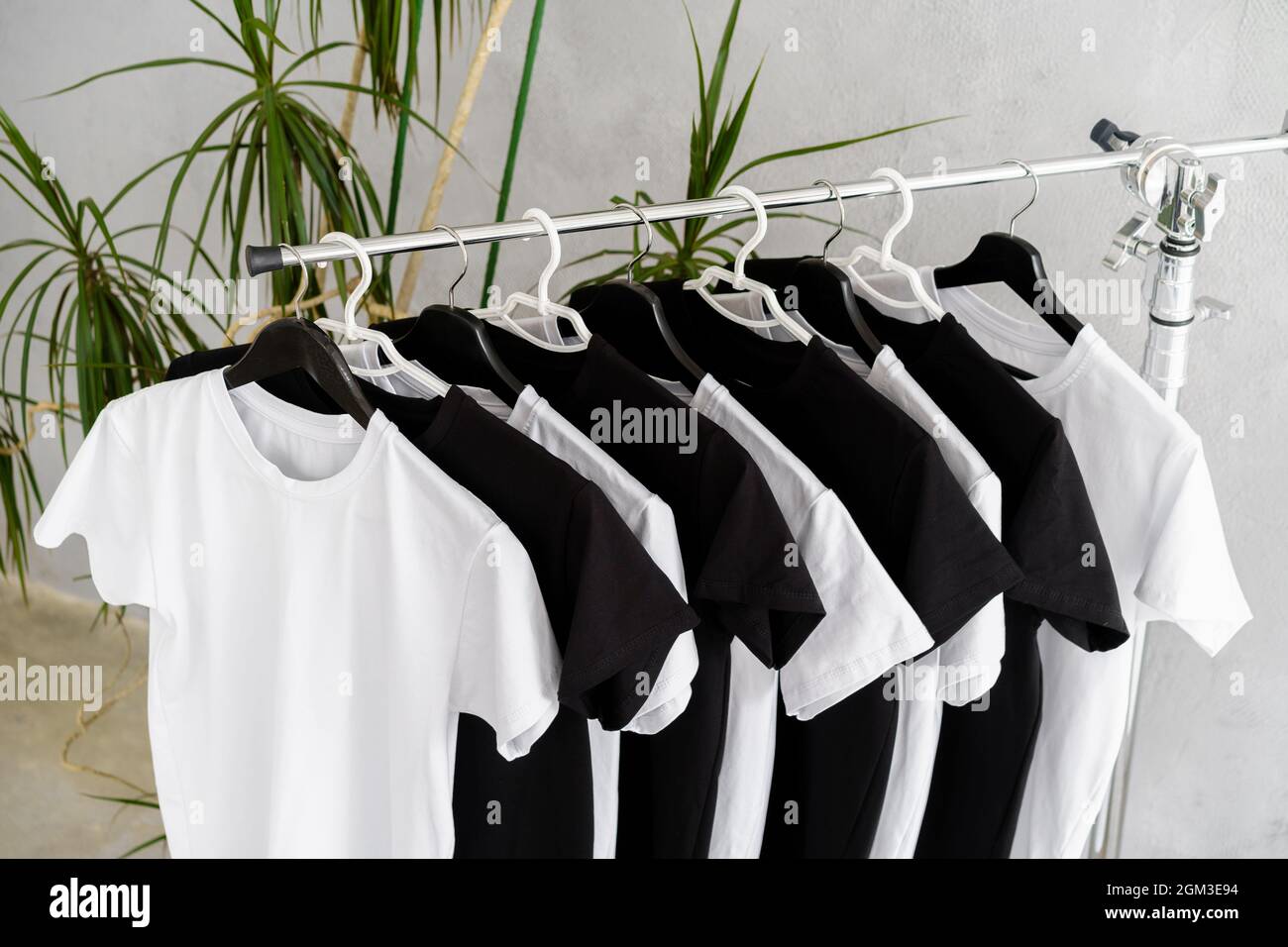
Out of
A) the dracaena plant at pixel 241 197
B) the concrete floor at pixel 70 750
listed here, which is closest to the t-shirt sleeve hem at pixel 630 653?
the dracaena plant at pixel 241 197

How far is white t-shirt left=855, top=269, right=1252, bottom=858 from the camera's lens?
1309mm

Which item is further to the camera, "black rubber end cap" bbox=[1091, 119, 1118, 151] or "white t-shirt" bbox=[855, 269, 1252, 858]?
"black rubber end cap" bbox=[1091, 119, 1118, 151]

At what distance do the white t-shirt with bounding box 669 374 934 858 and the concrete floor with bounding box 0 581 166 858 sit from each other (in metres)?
2.03

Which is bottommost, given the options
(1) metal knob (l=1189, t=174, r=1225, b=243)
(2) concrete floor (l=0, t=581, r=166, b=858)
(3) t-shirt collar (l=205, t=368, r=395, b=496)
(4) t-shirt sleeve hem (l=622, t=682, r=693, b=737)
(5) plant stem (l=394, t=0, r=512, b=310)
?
(2) concrete floor (l=0, t=581, r=166, b=858)

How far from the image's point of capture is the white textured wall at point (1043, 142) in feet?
6.49

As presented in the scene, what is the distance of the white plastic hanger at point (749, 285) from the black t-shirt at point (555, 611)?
0.35m

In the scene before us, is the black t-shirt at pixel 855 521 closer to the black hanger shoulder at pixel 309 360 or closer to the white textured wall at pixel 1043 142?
the black hanger shoulder at pixel 309 360

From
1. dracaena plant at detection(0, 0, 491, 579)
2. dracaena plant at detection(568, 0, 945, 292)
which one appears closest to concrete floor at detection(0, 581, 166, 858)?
dracaena plant at detection(0, 0, 491, 579)

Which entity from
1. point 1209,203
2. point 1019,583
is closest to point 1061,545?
point 1019,583

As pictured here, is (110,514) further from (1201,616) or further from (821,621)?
(1201,616)

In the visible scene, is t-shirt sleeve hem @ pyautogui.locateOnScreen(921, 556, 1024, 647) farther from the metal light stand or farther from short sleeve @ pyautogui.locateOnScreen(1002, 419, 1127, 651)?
the metal light stand

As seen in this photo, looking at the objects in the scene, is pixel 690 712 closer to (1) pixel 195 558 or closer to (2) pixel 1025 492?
(2) pixel 1025 492

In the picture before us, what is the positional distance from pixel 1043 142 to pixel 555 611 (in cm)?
136

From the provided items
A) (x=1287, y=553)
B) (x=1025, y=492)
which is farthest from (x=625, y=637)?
(x=1287, y=553)
